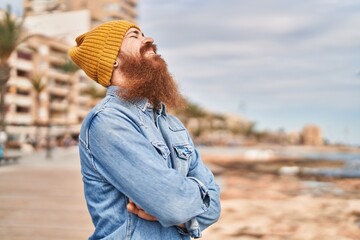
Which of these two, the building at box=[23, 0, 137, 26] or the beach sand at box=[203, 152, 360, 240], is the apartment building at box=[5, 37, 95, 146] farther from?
the beach sand at box=[203, 152, 360, 240]

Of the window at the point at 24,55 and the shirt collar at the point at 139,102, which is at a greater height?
the shirt collar at the point at 139,102

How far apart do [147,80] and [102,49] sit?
0.17 metres

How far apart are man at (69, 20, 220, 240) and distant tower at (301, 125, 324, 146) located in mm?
146745

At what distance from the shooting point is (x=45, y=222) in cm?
650

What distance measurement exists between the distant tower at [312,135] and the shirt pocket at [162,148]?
14682 centimetres

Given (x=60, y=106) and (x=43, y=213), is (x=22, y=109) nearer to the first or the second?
(x=60, y=106)

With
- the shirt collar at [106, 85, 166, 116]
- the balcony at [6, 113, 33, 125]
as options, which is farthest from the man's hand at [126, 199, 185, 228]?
the balcony at [6, 113, 33, 125]

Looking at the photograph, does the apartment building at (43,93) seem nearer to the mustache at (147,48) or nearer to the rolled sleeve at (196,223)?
the mustache at (147,48)

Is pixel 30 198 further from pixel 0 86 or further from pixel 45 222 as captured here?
pixel 0 86

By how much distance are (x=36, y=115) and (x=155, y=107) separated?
5793cm

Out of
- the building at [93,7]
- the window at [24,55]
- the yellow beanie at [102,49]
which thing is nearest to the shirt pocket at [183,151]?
the yellow beanie at [102,49]

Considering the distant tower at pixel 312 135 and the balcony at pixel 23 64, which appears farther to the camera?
the distant tower at pixel 312 135

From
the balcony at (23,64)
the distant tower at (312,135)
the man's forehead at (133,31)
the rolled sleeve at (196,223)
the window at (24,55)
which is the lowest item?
the distant tower at (312,135)

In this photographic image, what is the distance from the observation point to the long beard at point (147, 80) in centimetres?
136
